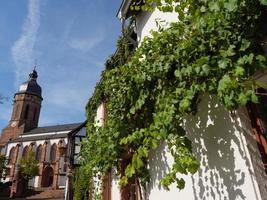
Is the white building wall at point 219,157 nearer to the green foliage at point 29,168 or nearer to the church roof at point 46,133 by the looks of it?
the green foliage at point 29,168

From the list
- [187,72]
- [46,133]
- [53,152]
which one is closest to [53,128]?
[46,133]

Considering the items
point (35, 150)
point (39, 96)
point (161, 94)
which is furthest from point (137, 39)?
point (39, 96)

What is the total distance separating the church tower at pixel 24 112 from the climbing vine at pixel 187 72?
63958 mm

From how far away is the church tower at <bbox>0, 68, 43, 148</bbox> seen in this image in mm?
63250

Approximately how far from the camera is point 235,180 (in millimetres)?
2945

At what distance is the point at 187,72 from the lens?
2969 millimetres

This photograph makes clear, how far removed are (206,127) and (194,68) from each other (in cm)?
97

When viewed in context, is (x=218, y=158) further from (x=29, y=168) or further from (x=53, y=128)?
(x=53, y=128)

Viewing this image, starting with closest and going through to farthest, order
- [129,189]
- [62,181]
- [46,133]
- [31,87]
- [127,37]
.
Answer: [129,189] → [127,37] → [62,181] → [46,133] → [31,87]

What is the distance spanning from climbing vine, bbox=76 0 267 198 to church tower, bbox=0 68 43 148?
64.0 metres

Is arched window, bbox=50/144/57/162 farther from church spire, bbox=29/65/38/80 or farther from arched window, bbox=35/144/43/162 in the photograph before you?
church spire, bbox=29/65/38/80

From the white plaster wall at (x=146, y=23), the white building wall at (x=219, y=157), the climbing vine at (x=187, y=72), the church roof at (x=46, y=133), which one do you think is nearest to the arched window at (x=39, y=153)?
the church roof at (x=46, y=133)

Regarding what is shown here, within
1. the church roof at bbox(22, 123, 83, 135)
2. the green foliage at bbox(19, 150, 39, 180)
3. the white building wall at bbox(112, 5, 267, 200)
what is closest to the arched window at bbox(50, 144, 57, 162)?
the church roof at bbox(22, 123, 83, 135)

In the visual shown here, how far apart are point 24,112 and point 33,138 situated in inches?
401
